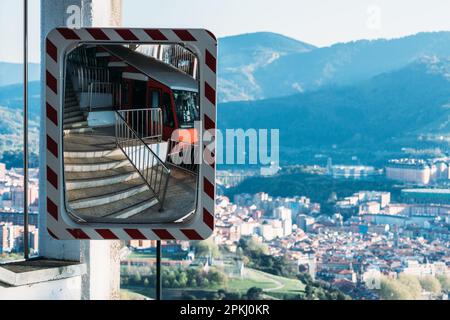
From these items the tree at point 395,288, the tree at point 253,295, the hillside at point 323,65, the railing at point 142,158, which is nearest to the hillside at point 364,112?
the hillside at point 323,65

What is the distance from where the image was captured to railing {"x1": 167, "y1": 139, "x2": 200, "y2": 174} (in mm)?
2578

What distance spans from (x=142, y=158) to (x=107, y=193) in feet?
0.56

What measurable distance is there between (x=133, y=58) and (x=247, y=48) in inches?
1001

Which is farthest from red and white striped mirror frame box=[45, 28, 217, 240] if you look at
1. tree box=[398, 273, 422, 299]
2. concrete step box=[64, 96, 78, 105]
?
tree box=[398, 273, 422, 299]

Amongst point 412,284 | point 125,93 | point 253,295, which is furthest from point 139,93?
point 412,284

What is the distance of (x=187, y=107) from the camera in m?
2.55

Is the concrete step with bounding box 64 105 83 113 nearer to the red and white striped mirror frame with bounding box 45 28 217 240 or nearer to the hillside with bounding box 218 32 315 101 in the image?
the red and white striped mirror frame with bounding box 45 28 217 240

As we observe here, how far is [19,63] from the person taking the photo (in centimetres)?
404

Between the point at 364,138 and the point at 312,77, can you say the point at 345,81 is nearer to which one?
the point at 312,77
